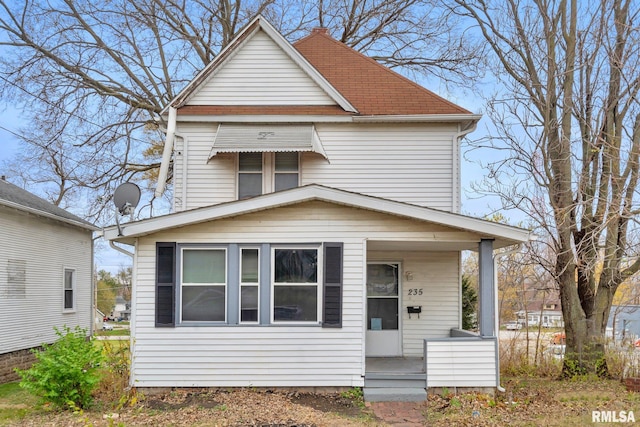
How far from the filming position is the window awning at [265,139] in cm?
1184

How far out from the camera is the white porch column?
32.7 ft

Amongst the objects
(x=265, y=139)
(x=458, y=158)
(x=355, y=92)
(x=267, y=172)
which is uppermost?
(x=355, y=92)

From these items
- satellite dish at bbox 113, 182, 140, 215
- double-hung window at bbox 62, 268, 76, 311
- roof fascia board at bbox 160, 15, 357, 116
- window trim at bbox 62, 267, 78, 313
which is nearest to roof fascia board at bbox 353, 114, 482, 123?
roof fascia board at bbox 160, 15, 357, 116

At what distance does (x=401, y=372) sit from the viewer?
33.3 feet

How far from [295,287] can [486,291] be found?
130 inches

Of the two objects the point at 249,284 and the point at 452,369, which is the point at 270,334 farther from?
the point at 452,369

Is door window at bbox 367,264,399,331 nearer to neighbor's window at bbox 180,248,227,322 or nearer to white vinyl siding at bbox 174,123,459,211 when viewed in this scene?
white vinyl siding at bbox 174,123,459,211

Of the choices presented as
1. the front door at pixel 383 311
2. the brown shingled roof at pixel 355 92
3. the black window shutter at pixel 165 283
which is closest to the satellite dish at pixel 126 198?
the black window shutter at pixel 165 283

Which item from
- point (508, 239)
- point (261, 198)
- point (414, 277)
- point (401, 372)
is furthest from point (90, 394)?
point (508, 239)

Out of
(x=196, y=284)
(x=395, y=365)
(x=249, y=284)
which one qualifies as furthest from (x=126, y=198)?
(x=395, y=365)

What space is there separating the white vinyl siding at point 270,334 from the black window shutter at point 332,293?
109 mm

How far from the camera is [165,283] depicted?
10016mm

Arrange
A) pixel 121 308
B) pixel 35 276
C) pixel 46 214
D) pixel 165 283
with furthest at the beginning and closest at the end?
pixel 121 308 → pixel 35 276 → pixel 46 214 → pixel 165 283

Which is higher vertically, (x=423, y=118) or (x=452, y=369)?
(x=423, y=118)
